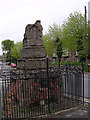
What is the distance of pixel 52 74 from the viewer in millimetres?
5859

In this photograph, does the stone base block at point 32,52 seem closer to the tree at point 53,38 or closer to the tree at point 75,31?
the tree at point 75,31

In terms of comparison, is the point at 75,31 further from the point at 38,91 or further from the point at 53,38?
the point at 38,91

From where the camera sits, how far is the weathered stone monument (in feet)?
22.7

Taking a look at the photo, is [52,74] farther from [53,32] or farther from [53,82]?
[53,32]

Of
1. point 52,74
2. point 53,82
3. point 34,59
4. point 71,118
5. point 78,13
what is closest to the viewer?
point 71,118

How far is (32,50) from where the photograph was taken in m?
7.01

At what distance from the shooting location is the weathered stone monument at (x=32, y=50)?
6.91 metres

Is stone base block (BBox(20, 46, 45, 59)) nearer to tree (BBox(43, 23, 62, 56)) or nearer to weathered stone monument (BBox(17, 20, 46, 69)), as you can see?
weathered stone monument (BBox(17, 20, 46, 69))

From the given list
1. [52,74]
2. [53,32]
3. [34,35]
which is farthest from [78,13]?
[52,74]

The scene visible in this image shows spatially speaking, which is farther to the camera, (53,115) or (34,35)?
(34,35)

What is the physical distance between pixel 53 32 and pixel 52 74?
90.1 feet

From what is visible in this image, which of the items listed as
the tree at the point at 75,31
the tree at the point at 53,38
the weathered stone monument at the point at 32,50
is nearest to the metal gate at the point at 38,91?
the weathered stone monument at the point at 32,50

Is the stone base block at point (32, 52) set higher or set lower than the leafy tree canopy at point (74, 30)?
lower

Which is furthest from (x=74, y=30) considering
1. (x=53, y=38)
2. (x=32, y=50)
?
(x=32, y=50)
